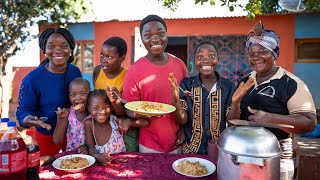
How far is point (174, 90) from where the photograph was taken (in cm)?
200

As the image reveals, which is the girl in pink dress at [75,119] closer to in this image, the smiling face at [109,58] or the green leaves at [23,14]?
the smiling face at [109,58]

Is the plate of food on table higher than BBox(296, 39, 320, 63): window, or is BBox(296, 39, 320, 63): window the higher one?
BBox(296, 39, 320, 63): window

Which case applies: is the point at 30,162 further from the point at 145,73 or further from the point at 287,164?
the point at 287,164

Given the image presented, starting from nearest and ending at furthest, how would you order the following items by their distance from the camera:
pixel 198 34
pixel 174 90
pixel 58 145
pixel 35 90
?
1. pixel 174 90
2. pixel 35 90
3. pixel 58 145
4. pixel 198 34

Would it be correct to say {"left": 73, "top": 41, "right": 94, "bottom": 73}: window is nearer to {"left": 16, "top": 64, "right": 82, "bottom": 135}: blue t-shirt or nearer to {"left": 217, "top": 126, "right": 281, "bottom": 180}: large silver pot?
{"left": 16, "top": 64, "right": 82, "bottom": 135}: blue t-shirt

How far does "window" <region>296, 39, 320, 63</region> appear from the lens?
325 inches

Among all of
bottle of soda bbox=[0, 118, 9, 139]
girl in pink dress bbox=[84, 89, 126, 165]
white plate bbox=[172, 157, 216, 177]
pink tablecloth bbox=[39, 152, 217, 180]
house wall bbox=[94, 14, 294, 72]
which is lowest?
pink tablecloth bbox=[39, 152, 217, 180]

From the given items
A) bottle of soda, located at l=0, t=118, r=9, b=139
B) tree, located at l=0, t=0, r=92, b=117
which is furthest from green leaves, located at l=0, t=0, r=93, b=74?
bottle of soda, located at l=0, t=118, r=9, b=139

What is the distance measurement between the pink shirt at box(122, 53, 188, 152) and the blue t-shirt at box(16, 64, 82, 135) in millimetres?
578

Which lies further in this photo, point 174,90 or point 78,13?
point 78,13

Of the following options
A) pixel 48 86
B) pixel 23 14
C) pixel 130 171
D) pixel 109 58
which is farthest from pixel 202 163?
pixel 23 14

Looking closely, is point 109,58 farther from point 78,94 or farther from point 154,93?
point 154,93

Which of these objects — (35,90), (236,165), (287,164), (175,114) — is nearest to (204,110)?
(175,114)

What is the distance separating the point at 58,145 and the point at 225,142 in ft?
5.70
